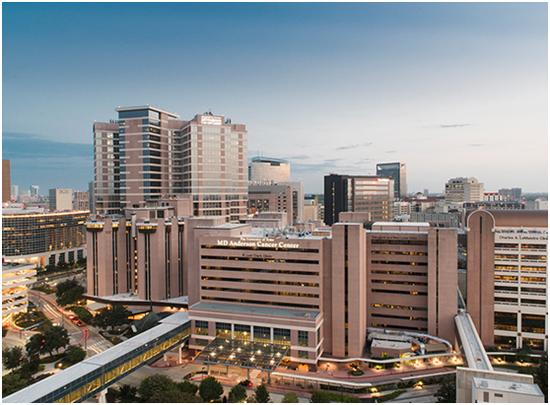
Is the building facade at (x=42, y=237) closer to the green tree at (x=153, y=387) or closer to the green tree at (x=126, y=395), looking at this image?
the green tree at (x=126, y=395)

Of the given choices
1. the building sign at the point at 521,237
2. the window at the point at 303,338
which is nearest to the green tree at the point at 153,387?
the window at the point at 303,338

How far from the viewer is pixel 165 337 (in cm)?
7206

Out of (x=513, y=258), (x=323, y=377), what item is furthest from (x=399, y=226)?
(x=323, y=377)

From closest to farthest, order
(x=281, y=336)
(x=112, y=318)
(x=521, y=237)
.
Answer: (x=281, y=336) < (x=521, y=237) < (x=112, y=318)

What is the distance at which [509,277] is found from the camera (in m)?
78.9

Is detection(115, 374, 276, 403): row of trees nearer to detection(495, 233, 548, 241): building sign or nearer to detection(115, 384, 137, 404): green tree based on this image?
detection(115, 384, 137, 404): green tree

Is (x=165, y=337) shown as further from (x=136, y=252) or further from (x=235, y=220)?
(x=235, y=220)

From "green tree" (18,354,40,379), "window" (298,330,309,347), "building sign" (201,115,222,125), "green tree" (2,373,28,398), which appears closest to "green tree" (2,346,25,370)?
"green tree" (18,354,40,379)

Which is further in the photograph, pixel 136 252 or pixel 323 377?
pixel 136 252

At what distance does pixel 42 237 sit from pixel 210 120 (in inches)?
4192

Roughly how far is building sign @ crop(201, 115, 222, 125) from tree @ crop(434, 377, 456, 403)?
111 m

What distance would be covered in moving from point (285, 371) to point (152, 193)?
87.7 m

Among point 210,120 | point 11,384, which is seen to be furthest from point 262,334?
point 210,120

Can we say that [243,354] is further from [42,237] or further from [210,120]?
[42,237]
